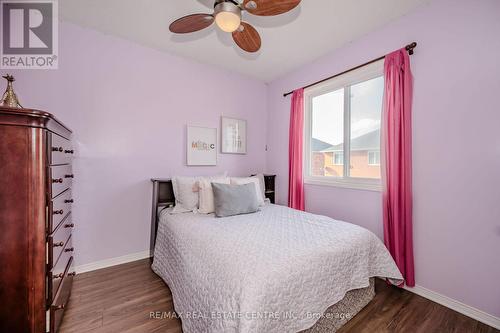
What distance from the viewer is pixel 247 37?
68.8 inches

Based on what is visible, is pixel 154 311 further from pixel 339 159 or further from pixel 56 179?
pixel 339 159

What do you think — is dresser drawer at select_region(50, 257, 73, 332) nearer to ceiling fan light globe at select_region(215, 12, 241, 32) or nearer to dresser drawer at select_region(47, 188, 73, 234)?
dresser drawer at select_region(47, 188, 73, 234)

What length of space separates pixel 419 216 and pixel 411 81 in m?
1.20

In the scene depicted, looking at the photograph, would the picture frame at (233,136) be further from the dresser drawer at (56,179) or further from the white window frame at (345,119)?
the dresser drawer at (56,179)

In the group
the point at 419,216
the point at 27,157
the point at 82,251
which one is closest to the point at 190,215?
the point at 82,251

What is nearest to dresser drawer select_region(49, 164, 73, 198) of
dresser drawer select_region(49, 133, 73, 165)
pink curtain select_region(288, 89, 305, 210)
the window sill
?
dresser drawer select_region(49, 133, 73, 165)

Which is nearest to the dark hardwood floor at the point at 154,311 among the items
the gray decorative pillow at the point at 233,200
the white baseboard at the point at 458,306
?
the white baseboard at the point at 458,306

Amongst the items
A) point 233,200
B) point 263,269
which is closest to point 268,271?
point 263,269

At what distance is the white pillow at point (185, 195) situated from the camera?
2271 millimetres

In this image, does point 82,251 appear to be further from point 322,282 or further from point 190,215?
point 322,282

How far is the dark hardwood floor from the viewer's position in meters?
1.46

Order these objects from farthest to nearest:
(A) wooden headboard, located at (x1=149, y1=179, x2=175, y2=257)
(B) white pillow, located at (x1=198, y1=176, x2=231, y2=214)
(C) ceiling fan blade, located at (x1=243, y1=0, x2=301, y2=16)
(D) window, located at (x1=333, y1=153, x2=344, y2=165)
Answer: (D) window, located at (x1=333, y1=153, x2=344, y2=165) → (A) wooden headboard, located at (x1=149, y1=179, x2=175, y2=257) → (B) white pillow, located at (x1=198, y1=176, x2=231, y2=214) → (C) ceiling fan blade, located at (x1=243, y1=0, x2=301, y2=16)

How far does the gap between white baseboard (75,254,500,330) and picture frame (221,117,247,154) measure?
174 cm

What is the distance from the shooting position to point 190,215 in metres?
2.11
